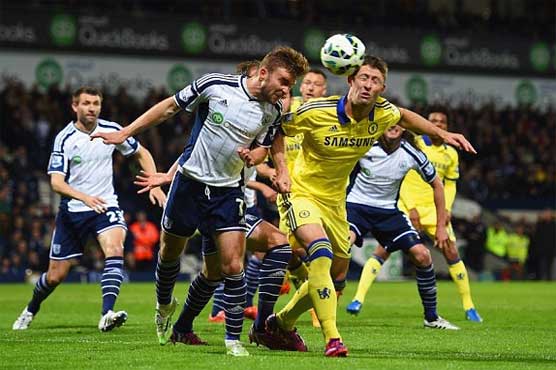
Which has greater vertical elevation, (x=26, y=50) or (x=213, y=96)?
(x=213, y=96)

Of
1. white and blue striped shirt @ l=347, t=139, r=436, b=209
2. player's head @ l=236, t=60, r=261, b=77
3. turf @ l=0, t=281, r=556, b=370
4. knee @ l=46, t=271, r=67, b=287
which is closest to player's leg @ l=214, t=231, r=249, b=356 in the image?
turf @ l=0, t=281, r=556, b=370

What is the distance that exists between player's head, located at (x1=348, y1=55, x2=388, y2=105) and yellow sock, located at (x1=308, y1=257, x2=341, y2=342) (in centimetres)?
138

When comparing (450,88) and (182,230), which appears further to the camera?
(450,88)

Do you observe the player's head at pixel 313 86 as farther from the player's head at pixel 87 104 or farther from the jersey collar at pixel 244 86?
the jersey collar at pixel 244 86

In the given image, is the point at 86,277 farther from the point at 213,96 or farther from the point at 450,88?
the point at 213,96

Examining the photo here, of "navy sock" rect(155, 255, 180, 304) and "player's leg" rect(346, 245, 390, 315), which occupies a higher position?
"navy sock" rect(155, 255, 180, 304)

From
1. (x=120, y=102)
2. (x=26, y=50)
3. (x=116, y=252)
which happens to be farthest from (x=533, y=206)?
(x=116, y=252)

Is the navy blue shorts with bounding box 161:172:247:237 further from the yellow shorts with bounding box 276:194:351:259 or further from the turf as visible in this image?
the turf

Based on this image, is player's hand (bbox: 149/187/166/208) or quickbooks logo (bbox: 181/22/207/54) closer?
player's hand (bbox: 149/187/166/208)

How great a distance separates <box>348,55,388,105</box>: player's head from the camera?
9.88m

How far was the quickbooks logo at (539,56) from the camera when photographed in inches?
1519

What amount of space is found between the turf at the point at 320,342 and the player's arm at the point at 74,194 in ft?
4.18

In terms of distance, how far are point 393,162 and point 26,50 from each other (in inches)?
752

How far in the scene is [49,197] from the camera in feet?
95.0
